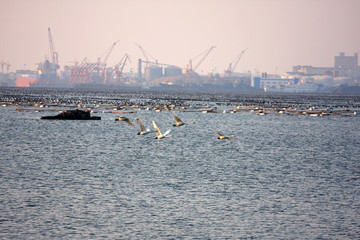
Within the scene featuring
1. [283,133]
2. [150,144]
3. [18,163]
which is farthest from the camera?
[283,133]

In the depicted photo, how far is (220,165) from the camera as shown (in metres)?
35.3

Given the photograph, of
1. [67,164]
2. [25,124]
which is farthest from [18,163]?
[25,124]

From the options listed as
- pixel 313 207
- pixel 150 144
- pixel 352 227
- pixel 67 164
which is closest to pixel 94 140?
pixel 150 144

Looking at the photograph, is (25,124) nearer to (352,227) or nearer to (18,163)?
(18,163)

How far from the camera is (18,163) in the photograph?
34.0 m

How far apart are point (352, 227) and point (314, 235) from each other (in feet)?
6.74

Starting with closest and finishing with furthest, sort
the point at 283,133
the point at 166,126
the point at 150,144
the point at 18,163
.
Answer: the point at 18,163
the point at 150,144
the point at 283,133
the point at 166,126

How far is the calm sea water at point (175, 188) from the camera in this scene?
20297 millimetres

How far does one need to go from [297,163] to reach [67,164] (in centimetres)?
1614

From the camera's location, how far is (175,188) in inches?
1065

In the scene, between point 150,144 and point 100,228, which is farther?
point 150,144

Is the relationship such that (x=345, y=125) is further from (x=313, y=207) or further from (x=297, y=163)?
(x=313, y=207)

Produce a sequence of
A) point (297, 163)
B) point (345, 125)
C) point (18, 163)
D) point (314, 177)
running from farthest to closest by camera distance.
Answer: point (345, 125) → point (297, 163) → point (18, 163) → point (314, 177)

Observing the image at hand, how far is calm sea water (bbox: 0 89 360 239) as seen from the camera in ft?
66.6
